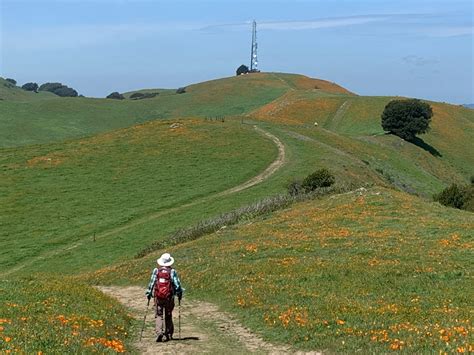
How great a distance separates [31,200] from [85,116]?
10248 cm

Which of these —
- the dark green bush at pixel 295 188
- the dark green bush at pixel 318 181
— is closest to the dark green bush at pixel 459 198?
the dark green bush at pixel 318 181

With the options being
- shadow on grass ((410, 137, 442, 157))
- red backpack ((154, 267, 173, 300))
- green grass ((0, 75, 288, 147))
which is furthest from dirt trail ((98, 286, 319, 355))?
green grass ((0, 75, 288, 147))

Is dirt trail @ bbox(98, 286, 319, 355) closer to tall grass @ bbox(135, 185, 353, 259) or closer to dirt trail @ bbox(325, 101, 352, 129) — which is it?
tall grass @ bbox(135, 185, 353, 259)

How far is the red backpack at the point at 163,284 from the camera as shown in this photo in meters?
17.5

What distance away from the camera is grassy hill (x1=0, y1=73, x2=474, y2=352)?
59.8 ft

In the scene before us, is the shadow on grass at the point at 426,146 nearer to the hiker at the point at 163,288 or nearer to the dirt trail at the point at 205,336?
the dirt trail at the point at 205,336

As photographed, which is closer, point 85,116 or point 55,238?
point 55,238

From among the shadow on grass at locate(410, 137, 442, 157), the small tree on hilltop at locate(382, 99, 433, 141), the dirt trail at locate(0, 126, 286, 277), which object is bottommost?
the dirt trail at locate(0, 126, 286, 277)

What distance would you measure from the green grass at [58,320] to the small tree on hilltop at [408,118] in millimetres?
98220

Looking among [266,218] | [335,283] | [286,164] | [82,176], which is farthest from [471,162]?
[335,283]

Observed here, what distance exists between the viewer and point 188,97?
18862 centimetres

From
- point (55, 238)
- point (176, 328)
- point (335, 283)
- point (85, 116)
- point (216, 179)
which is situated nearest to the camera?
point (176, 328)

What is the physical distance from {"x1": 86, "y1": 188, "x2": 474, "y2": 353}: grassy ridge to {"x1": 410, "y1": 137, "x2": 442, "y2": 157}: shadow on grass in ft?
243

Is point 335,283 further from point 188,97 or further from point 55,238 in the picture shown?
point 188,97
